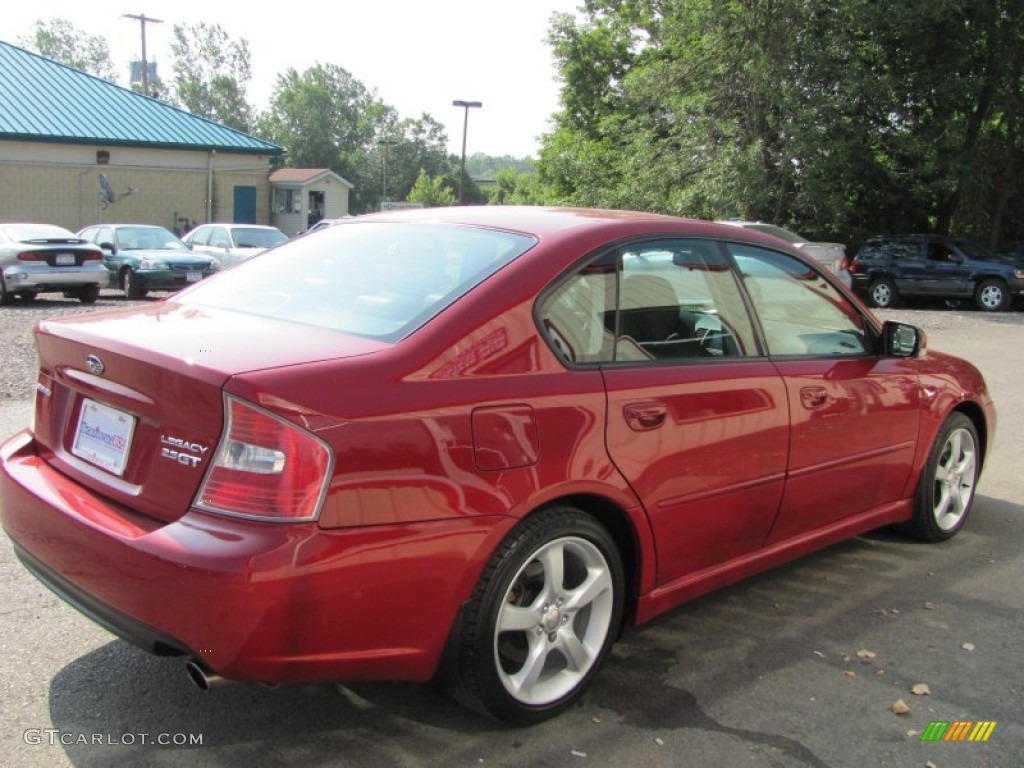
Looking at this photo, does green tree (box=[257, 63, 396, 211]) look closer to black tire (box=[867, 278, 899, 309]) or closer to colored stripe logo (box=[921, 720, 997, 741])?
black tire (box=[867, 278, 899, 309])

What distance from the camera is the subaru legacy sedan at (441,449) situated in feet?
7.93

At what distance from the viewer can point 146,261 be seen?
1725 centimetres

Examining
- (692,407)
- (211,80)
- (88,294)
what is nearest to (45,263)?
(88,294)

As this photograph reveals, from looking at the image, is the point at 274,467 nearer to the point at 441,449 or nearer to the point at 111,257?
the point at 441,449

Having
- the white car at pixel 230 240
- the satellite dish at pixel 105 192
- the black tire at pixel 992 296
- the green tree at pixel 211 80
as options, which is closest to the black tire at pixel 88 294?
the white car at pixel 230 240

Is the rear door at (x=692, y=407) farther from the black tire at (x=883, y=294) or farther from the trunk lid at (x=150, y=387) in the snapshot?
the black tire at (x=883, y=294)

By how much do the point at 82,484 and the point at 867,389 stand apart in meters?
3.14

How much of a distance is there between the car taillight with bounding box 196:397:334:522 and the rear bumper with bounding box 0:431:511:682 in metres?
0.05

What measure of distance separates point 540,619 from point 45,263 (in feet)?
48.9

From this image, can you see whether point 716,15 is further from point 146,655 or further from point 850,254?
point 146,655

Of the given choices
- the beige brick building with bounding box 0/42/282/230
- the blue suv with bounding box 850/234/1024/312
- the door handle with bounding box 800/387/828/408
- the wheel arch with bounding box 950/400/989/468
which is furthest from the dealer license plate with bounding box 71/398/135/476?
the beige brick building with bounding box 0/42/282/230

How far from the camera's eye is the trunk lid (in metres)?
2.51

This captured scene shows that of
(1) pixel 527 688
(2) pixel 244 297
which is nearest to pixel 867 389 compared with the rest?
(1) pixel 527 688

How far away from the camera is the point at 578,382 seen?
2953 mm
